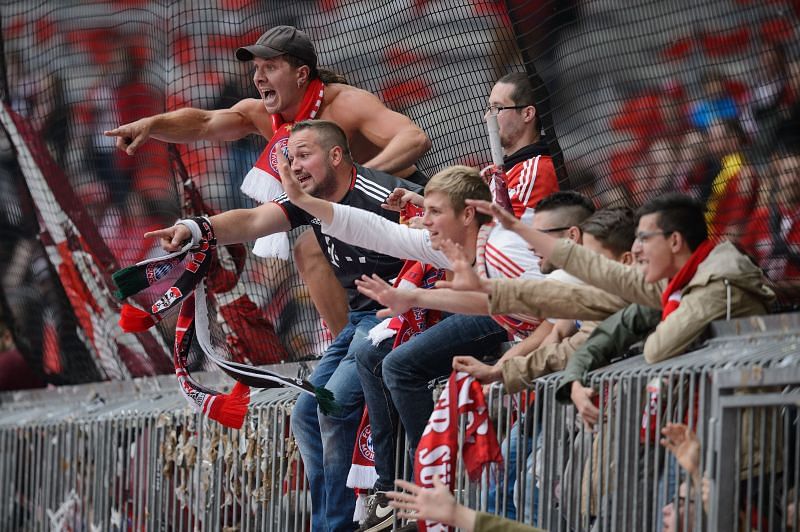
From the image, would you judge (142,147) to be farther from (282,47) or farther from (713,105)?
(713,105)

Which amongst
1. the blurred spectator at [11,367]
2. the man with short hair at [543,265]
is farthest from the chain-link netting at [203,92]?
the man with short hair at [543,265]

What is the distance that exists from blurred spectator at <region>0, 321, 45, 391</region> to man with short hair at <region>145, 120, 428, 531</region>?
5345 mm

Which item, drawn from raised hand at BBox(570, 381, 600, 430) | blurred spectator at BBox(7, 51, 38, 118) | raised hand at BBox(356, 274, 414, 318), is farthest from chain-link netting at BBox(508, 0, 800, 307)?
blurred spectator at BBox(7, 51, 38, 118)

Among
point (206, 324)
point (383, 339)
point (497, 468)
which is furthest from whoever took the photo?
point (206, 324)

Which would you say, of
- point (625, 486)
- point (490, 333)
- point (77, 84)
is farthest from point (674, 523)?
point (77, 84)

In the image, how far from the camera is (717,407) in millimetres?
4594

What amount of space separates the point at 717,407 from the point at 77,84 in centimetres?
694

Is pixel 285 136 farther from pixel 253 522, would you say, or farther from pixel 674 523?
pixel 674 523

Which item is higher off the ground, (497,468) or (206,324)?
(206,324)

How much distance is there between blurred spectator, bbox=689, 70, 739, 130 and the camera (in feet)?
19.8

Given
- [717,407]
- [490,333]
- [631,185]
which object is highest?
[631,185]

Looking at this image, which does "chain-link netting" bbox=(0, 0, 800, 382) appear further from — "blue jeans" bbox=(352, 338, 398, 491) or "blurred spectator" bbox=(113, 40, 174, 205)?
"blue jeans" bbox=(352, 338, 398, 491)

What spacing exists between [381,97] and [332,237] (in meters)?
1.49

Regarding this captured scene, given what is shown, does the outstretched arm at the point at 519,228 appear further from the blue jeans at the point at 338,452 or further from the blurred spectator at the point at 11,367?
the blurred spectator at the point at 11,367
